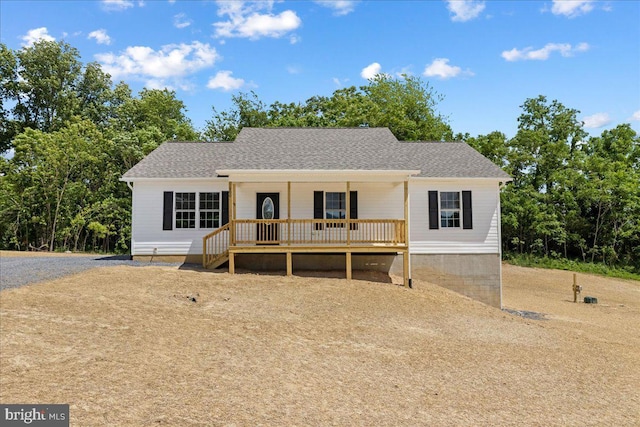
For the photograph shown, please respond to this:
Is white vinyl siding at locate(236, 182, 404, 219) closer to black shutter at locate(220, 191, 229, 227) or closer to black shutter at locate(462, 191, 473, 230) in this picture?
black shutter at locate(220, 191, 229, 227)

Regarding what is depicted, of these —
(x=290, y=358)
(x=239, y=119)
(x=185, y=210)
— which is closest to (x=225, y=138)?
(x=239, y=119)

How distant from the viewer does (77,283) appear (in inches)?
456

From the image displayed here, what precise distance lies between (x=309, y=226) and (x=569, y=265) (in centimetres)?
2069

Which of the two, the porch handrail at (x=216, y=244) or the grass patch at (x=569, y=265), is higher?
the porch handrail at (x=216, y=244)

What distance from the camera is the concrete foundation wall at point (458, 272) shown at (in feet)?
56.3

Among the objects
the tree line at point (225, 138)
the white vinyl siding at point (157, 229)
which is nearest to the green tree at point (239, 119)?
the tree line at point (225, 138)

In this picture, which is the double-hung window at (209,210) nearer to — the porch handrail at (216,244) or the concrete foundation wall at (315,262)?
the porch handrail at (216,244)

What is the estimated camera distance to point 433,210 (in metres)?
17.2

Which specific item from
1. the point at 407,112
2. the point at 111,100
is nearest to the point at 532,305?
the point at 407,112

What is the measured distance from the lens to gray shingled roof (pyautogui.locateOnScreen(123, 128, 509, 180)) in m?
15.6

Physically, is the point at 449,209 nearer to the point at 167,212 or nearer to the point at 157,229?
the point at 167,212

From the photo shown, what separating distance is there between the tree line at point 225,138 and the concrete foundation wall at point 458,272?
1340cm

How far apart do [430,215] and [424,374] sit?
34.4 ft

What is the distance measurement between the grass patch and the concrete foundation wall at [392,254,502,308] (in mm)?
13943
